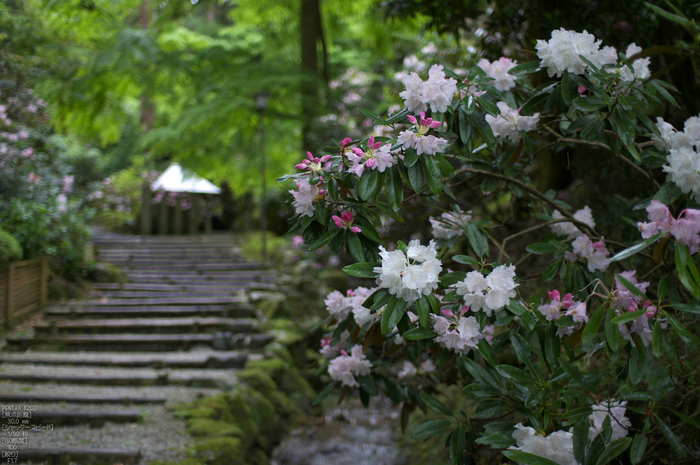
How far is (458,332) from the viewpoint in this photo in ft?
4.88

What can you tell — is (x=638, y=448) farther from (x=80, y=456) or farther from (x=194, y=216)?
(x=194, y=216)

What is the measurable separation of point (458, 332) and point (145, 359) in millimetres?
3462

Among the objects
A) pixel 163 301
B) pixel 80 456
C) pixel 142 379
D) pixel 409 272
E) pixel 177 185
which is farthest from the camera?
pixel 177 185

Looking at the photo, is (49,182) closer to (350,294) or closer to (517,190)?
(350,294)

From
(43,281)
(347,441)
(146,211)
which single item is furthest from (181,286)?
(146,211)

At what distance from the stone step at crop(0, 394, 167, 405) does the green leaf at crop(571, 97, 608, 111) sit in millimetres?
3163

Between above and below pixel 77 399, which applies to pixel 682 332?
above

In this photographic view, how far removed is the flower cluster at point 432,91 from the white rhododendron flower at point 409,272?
46 centimetres

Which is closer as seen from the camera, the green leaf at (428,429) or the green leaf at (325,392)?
the green leaf at (428,429)

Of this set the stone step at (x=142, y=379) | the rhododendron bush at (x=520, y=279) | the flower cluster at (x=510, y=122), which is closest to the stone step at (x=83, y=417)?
the stone step at (x=142, y=379)

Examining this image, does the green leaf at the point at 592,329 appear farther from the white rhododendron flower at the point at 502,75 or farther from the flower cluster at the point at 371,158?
the white rhododendron flower at the point at 502,75

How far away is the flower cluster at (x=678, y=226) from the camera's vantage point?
4.22 feet

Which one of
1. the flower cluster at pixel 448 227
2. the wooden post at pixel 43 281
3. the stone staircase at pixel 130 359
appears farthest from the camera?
the wooden post at pixel 43 281

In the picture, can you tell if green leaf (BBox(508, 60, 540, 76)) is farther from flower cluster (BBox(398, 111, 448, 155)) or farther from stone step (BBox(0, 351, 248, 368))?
stone step (BBox(0, 351, 248, 368))
